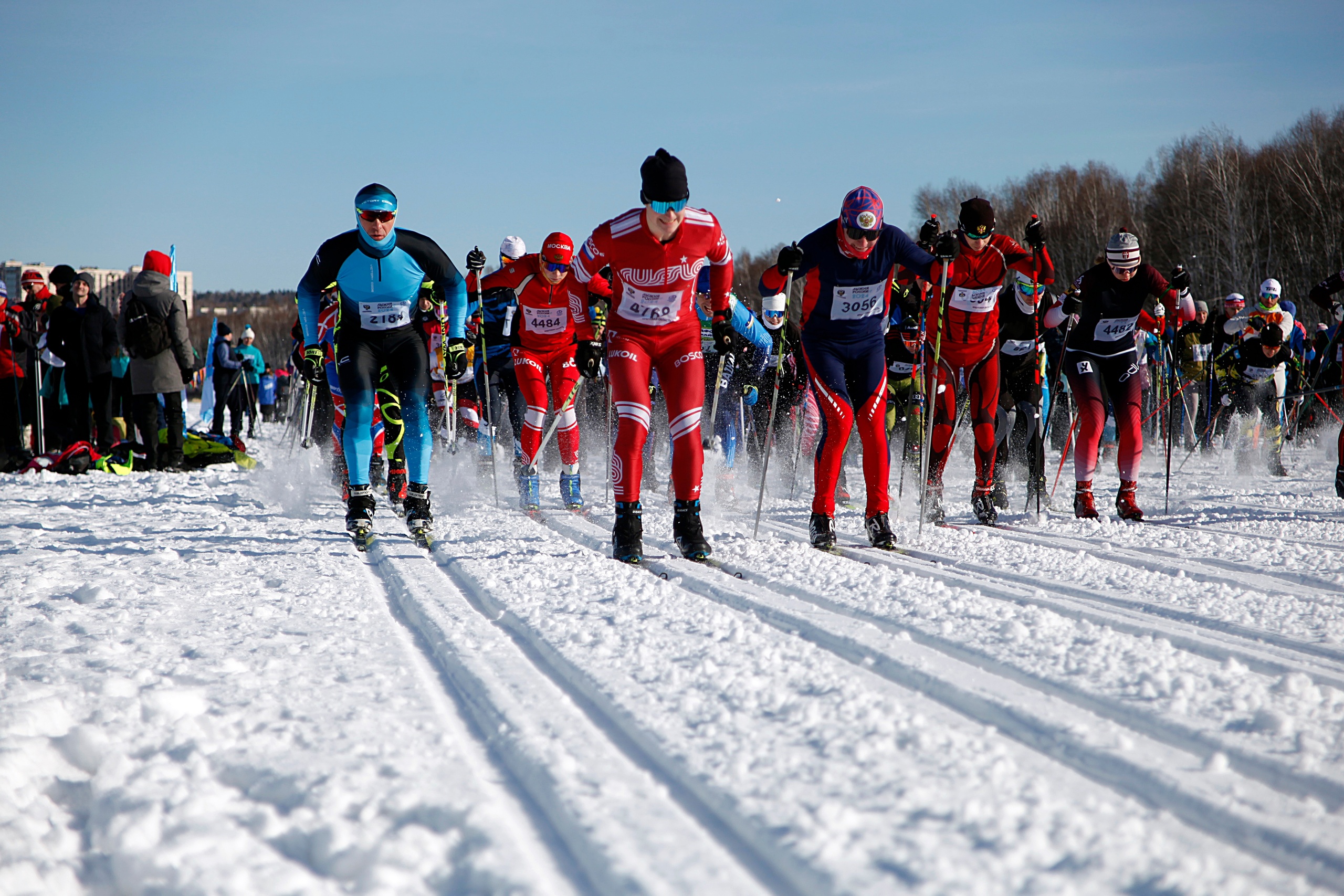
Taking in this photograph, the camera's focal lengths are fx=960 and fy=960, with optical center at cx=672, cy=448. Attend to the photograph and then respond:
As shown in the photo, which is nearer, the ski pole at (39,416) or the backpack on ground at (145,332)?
the backpack on ground at (145,332)

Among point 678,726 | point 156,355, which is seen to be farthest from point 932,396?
point 156,355

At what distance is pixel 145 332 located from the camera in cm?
1006

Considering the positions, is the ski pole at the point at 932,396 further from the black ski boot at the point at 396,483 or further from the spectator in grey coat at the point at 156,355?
the spectator in grey coat at the point at 156,355

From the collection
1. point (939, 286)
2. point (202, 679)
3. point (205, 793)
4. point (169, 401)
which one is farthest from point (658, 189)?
point (169, 401)

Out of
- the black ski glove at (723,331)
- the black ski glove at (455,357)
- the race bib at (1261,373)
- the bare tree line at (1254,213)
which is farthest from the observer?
the bare tree line at (1254,213)

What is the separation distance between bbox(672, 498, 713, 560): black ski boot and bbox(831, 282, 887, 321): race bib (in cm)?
137

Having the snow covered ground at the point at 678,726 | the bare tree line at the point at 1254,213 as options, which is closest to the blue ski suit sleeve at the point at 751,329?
the snow covered ground at the point at 678,726

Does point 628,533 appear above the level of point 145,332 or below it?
below

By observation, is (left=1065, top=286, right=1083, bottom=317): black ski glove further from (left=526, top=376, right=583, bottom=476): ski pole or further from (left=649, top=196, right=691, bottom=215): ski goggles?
(left=526, top=376, right=583, bottom=476): ski pole

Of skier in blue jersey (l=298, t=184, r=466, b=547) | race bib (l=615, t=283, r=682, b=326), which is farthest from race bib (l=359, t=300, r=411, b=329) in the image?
race bib (l=615, t=283, r=682, b=326)

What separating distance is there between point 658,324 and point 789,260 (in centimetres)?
78

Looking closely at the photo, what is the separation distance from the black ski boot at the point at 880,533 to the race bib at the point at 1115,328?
2421mm

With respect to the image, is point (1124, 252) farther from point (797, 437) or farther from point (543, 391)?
point (543, 391)

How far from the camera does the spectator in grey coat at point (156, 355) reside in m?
10.1
